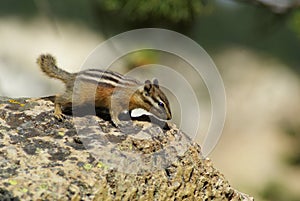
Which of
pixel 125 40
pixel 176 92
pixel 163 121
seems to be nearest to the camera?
pixel 163 121

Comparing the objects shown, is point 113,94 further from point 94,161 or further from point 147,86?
point 94,161

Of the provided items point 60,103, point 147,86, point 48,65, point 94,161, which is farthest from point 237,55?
point 94,161

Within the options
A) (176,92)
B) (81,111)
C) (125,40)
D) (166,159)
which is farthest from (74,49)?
(166,159)

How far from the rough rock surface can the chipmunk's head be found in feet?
0.44

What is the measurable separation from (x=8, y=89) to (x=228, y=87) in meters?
2.83

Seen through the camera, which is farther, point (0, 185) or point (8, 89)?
point (8, 89)

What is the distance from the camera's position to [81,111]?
4.35m

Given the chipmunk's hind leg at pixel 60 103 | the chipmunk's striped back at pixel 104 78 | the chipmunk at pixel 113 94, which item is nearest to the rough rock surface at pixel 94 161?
the chipmunk's hind leg at pixel 60 103

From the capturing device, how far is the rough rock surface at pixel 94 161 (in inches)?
132

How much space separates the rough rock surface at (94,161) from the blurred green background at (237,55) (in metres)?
4.64

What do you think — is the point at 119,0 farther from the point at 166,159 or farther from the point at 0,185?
the point at 0,185

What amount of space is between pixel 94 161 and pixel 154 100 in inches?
37.0

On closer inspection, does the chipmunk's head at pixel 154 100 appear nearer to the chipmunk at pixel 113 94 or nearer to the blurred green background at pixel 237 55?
the chipmunk at pixel 113 94

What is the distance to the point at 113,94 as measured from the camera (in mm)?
4453
